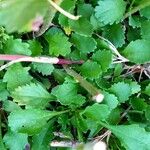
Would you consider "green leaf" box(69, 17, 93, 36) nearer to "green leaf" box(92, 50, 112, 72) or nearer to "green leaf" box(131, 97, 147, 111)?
"green leaf" box(92, 50, 112, 72)

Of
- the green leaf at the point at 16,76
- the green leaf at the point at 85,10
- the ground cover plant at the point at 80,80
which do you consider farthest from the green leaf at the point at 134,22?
the green leaf at the point at 16,76

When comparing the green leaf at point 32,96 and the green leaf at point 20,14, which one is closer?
the green leaf at point 20,14

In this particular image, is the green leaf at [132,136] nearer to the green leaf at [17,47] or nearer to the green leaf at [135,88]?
the green leaf at [135,88]

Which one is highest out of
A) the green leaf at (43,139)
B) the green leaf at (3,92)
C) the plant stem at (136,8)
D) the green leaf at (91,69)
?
the plant stem at (136,8)

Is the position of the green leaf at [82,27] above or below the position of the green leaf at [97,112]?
above

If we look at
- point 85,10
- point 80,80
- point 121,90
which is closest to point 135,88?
point 121,90

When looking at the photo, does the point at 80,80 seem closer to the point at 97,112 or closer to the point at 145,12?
the point at 97,112

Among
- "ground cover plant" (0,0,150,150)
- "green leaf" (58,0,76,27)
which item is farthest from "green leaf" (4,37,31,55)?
"green leaf" (58,0,76,27)
